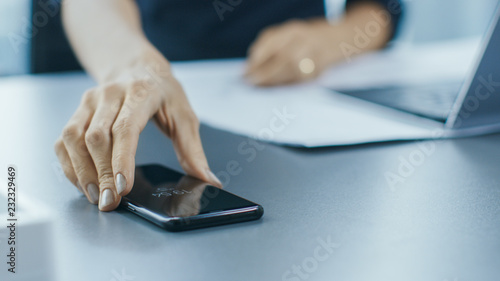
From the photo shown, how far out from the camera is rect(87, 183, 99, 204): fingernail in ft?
1.79

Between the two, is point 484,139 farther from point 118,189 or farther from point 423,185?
point 118,189

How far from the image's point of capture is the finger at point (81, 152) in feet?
1.83

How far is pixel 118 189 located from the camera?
526 millimetres

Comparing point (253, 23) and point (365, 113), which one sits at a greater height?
point (253, 23)

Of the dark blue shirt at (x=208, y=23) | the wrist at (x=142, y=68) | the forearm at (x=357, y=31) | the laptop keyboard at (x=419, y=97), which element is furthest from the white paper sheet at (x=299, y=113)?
the dark blue shirt at (x=208, y=23)

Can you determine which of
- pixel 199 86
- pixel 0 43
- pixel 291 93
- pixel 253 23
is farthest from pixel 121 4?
pixel 0 43

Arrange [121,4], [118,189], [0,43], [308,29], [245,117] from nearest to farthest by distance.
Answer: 1. [118,189]
2. [245,117]
3. [121,4]
4. [308,29]
5. [0,43]

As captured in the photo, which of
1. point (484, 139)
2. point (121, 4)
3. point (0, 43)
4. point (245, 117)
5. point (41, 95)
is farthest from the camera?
point (0, 43)

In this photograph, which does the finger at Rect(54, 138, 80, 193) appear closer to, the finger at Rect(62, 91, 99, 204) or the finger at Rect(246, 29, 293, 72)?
the finger at Rect(62, 91, 99, 204)

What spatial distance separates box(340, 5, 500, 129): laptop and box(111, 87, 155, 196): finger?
1.30 feet

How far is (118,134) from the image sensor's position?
594 millimetres

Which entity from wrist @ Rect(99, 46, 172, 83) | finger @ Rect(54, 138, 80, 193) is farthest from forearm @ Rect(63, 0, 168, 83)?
finger @ Rect(54, 138, 80, 193)

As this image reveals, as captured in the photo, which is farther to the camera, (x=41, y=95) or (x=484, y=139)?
(x=41, y=95)

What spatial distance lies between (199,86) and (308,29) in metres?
0.54
